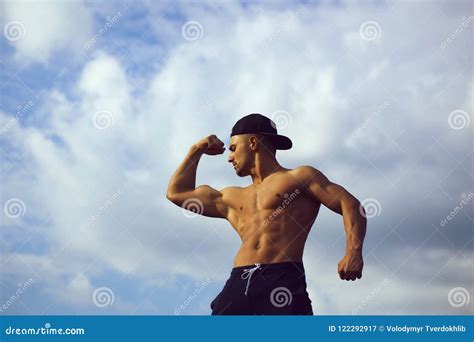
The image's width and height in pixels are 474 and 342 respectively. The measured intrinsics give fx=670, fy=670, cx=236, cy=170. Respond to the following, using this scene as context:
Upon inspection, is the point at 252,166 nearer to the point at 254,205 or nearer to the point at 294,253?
the point at 254,205

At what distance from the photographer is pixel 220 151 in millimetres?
8203

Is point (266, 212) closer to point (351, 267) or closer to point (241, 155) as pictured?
point (241, 155)

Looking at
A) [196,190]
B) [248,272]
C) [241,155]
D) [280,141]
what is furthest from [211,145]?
[248,272]

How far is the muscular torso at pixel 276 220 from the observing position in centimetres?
736

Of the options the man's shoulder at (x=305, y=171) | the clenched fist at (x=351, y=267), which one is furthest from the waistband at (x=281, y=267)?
the man's shoulder at (x=305, y=171)

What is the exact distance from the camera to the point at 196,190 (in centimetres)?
827

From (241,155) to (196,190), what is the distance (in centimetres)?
74

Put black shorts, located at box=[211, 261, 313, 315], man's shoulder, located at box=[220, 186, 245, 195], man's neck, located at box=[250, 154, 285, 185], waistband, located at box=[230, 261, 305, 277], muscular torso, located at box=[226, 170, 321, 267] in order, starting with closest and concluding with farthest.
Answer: black shorts, located at box=[211, 261, 313, 315], waistband, located at box=[230, 261, 305, 277], muscular torso, located at box=[226, 170, 321, 267], man's neck, located at box=[250, 154, 285, 185], man's shoulder, located at box=[220, 186, 245, 195]

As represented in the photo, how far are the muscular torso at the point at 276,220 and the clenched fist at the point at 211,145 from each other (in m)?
0.72

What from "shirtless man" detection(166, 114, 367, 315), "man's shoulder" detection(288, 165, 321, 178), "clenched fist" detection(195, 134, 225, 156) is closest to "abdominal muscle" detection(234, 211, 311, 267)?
"shirtless man" detection(166, 114, 367, 315)

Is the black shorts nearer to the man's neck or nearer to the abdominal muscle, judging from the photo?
the abdominal muscle

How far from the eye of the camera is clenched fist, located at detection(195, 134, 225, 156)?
8164mm

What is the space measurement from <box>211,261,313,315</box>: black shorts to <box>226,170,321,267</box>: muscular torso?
0.12 metres
